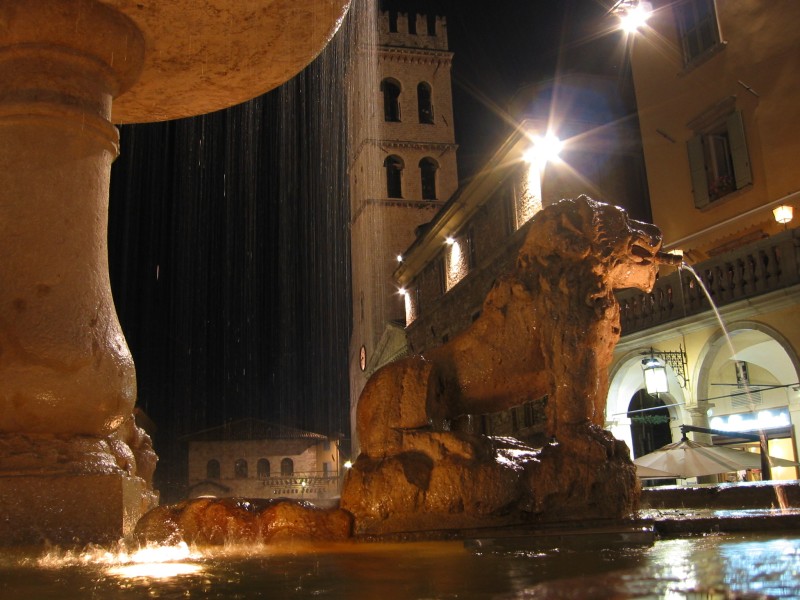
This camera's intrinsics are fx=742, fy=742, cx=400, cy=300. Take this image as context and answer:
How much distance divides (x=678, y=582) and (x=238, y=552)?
2845mm

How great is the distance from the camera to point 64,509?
4586 mm

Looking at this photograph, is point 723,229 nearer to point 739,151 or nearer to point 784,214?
point 739,151

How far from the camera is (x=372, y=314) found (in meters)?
43.7

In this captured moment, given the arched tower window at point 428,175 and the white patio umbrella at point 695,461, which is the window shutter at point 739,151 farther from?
the arched tower window at point 428,175

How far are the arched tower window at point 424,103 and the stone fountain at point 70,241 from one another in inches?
1537

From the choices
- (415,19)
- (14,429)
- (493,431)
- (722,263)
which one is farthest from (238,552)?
(415,19)

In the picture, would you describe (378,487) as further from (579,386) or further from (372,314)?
(372,314)

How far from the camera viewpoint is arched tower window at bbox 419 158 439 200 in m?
42.9

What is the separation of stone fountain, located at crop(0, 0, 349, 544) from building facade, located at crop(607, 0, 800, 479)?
12.1 m

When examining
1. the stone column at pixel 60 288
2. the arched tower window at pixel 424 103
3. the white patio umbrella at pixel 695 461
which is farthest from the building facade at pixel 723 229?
the arched tower window at pixel 424 103

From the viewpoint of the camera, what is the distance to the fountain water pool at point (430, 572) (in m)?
2.25

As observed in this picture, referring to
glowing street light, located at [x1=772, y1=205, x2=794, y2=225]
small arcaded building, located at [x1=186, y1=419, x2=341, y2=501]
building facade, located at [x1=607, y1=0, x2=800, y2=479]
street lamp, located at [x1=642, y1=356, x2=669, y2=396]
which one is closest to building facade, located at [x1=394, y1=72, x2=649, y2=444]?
building facade, located at [x1=607, y1=0, x2=800, y2=479]

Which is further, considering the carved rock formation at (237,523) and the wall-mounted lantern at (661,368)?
the wall-mounted lantern at (661,368)

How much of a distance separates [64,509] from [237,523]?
1.07 m
